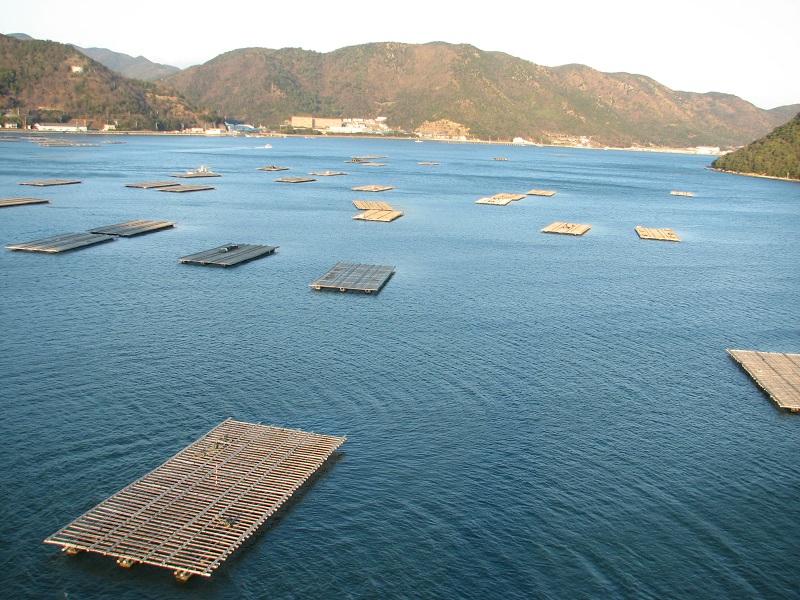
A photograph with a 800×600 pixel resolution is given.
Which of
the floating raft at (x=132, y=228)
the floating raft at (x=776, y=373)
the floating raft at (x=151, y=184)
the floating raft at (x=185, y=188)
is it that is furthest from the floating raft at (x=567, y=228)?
the floating raft at (x=151, y=184)

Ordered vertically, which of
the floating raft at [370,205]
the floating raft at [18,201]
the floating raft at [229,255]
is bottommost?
the floating raft at [229,255]

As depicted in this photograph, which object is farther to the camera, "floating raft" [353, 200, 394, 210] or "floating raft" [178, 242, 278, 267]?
"floating raft" [353, 200, 394, 210]

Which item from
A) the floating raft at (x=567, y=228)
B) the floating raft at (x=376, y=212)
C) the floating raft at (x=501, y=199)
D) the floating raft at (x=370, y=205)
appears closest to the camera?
the floating raft at (x=567, y=228)

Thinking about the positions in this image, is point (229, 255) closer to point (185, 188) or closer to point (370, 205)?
point (370, 205)

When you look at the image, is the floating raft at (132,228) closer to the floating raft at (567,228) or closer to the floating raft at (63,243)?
the floating raft at (63,243)

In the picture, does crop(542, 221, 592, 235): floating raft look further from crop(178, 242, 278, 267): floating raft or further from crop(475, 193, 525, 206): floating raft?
crop(178, 242, 278, 267): floating raft

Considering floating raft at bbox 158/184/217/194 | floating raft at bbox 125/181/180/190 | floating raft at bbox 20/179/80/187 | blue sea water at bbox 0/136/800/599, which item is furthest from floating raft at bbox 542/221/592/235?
floating raft at bbox 20/179/80/187

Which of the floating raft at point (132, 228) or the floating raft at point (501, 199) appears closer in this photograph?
the floating raft at point (132, 228)
